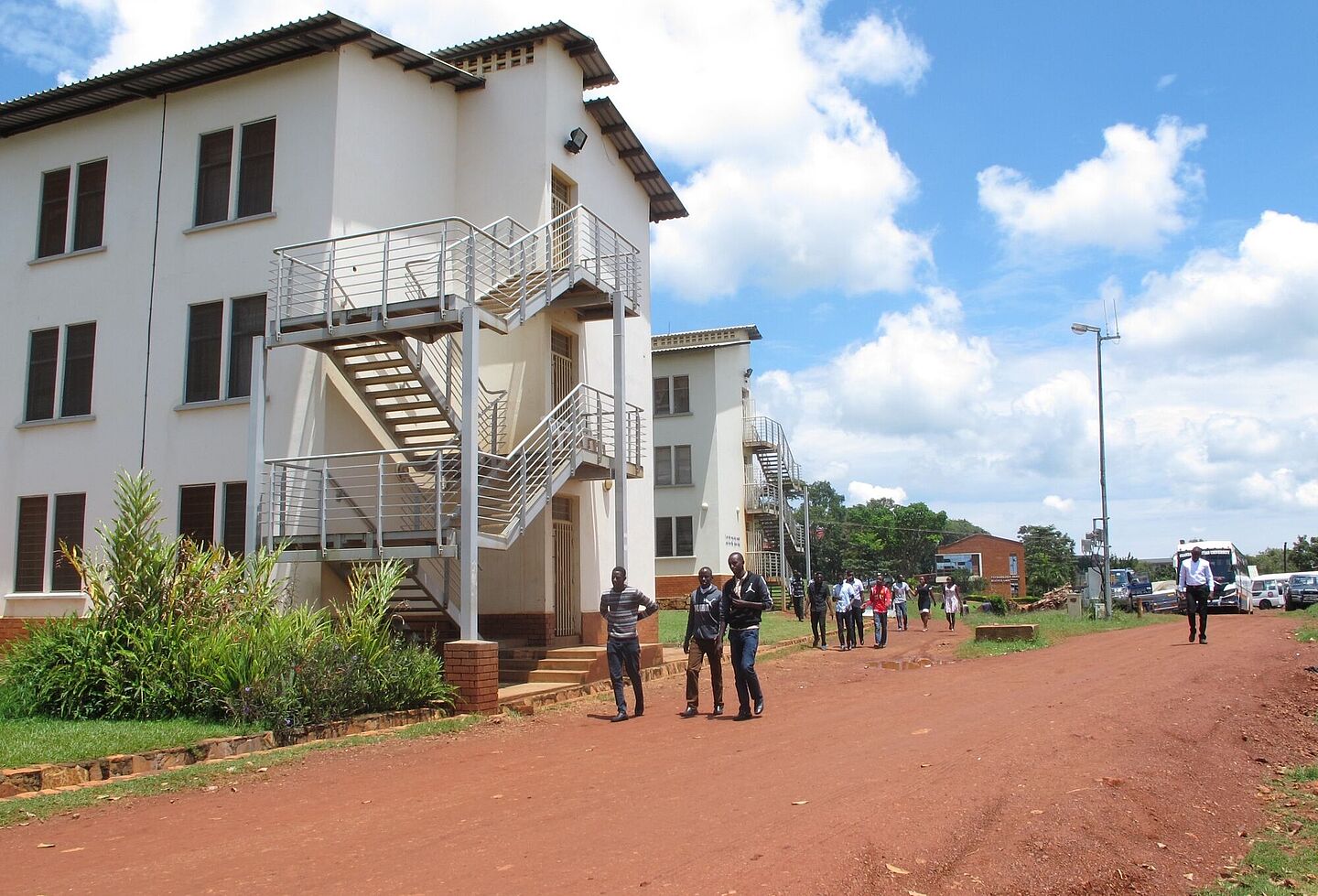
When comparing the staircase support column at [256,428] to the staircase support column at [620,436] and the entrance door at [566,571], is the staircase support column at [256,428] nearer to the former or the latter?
the entrance door at [566,571]

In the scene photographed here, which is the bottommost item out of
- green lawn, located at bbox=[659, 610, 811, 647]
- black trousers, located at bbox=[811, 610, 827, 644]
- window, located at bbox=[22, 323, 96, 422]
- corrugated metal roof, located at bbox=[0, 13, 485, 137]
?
green lawn, located at bbox=[659, 610, 811, 647]

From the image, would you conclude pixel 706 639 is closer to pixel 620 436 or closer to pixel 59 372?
pixel 620 436

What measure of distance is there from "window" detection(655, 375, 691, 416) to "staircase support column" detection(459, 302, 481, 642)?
83.9ft

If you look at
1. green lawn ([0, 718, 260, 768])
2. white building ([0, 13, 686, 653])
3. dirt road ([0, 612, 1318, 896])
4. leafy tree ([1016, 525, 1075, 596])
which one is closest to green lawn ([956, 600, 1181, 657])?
white building ([0, 13, 686, 653])

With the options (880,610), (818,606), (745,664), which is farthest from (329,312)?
(880,610)

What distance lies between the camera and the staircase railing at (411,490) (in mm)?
14172

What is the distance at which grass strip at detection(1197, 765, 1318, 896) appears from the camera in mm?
5797

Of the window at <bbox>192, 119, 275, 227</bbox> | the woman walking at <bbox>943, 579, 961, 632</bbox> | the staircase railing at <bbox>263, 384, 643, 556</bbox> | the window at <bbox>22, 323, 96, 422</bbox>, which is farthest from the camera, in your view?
the woman walking at <bbox>943, 579, 961, 632</bbox>

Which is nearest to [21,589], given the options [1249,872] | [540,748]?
[540,748]

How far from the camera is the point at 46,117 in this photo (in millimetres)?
18875

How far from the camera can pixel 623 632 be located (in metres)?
12.9

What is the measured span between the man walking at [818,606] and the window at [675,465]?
1573 centimetres

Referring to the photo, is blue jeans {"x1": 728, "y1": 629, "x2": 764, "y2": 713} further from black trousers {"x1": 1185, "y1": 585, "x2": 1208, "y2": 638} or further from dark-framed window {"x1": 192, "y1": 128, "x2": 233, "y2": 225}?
dark-framed window {"x1": 192, "y1": 128, "x2": 233, "y2": 225}

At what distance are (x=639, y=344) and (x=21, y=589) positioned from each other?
38.0 feet
